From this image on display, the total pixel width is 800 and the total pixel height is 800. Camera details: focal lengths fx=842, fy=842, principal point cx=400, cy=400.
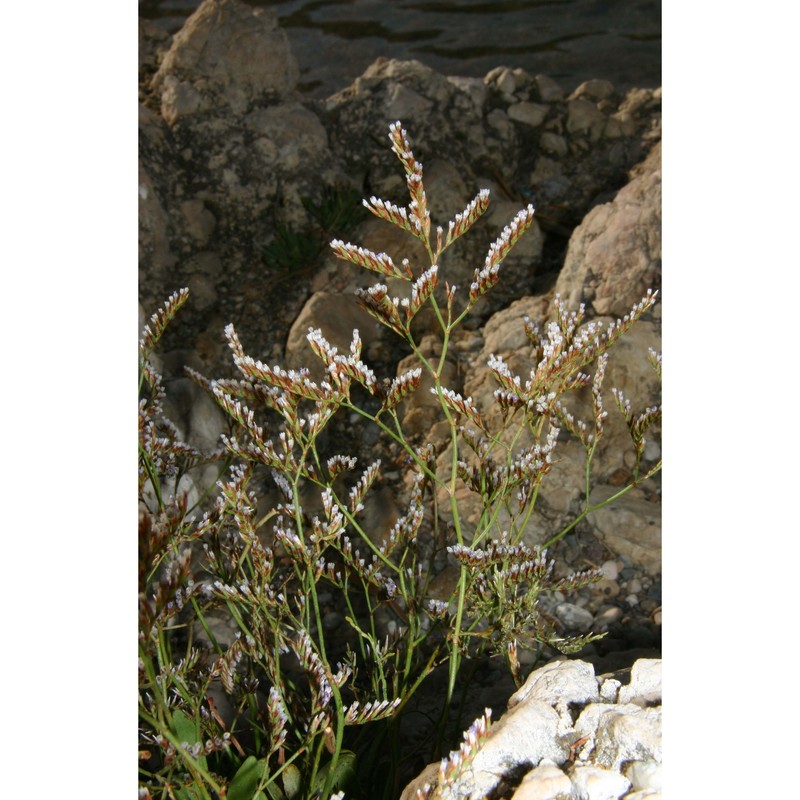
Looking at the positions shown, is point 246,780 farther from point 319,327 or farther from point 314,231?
point 314,231

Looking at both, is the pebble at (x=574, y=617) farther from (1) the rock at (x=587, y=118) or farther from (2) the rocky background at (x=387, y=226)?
(1) the rock at (x=587, y=118)

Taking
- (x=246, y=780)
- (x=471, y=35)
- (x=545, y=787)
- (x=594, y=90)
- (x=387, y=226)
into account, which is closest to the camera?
(x=545, y=787)

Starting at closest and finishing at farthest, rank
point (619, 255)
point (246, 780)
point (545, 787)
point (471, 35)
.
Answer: point (545, 787)
point (246, 780)
point (619, 255)
point (471, 35)

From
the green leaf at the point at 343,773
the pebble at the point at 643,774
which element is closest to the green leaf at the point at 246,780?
the green leaf at the point at 343,773

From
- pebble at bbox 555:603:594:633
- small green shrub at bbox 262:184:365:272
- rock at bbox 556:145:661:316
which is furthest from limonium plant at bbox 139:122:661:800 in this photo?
small green shrub at bbox 262:184:365:272

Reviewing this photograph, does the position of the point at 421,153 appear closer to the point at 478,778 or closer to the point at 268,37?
the point at 268,37

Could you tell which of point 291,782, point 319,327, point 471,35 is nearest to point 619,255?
point 319,327
